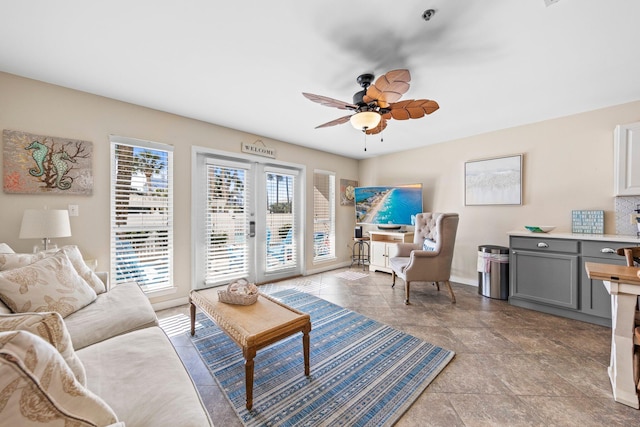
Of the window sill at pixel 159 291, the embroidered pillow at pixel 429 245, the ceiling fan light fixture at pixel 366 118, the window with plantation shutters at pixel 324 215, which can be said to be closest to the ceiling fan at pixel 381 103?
the ceiling fan light fixture at pixel 366 118

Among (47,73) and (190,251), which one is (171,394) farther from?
(47,73)

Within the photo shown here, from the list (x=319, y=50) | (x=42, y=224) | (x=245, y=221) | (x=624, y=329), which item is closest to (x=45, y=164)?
(x=42, y=224)

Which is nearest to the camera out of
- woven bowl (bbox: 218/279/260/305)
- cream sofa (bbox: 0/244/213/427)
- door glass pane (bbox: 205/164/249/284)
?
cream sofa (bbox: 0/244/213/427)

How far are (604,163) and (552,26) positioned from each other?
2256mm

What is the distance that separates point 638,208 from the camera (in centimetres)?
268

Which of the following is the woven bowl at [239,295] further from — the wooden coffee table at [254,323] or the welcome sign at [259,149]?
the welcome sign at [259,149]

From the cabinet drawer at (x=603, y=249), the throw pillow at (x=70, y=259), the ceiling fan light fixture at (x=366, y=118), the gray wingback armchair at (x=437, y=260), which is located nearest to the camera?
the throw pillow at (x=70, y=259)

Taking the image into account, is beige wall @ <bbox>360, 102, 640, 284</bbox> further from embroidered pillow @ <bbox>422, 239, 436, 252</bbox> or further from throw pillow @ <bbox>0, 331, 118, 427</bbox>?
throw pillow @ <bbox>0, 331, 118, 427</bbox>

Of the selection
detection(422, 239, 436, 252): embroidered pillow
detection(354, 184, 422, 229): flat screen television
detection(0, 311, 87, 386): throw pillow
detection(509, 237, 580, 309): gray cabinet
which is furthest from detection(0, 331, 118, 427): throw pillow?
detection(354, 184, 422, 229): flat screen television

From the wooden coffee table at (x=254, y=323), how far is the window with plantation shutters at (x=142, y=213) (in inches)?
49.3

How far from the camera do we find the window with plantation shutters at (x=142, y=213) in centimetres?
271

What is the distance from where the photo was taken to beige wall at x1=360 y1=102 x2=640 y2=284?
2906 mm

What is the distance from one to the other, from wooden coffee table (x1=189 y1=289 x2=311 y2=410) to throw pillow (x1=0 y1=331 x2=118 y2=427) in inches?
34.3

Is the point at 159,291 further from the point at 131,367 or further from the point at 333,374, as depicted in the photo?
the point at 333,374
